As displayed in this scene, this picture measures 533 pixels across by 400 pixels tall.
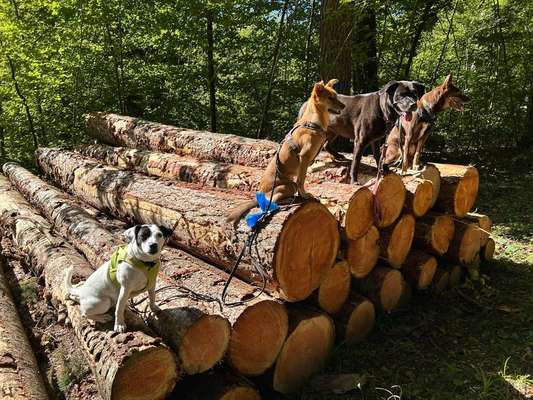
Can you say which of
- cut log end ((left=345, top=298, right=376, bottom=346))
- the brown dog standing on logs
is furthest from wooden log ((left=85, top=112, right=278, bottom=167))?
cut log end ((left=345, top=298, right=376, bottom=346))

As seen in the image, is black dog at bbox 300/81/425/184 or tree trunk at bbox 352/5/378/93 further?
tree trunk at bbox 352/5/378/93

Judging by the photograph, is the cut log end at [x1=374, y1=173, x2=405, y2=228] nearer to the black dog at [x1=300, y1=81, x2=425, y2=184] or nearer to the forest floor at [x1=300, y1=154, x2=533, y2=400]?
the black dog at [x1=300, y1=81, x2=425, y2=184]

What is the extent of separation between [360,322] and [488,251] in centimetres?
215

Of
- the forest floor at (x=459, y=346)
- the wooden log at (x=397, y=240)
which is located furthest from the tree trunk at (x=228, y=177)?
the forest floor at (x=459, y=346)

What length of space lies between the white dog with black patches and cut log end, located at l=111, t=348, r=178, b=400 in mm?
301

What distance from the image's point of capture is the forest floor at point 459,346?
125 inches

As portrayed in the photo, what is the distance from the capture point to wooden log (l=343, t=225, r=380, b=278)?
368 cm

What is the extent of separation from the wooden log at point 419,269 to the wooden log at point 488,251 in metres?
0.94

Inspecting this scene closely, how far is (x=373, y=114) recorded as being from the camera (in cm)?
411

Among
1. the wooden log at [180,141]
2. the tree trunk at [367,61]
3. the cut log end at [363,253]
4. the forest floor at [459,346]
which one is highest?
the tree trunk at [367,61]

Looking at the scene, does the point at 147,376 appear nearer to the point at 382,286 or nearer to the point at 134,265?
the point at 134,265

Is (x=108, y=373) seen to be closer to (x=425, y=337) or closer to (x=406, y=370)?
(x=406, y=370)

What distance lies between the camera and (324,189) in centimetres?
395

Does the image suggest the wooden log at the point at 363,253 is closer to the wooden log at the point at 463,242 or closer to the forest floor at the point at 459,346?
the forest floor at the point at 459,346
